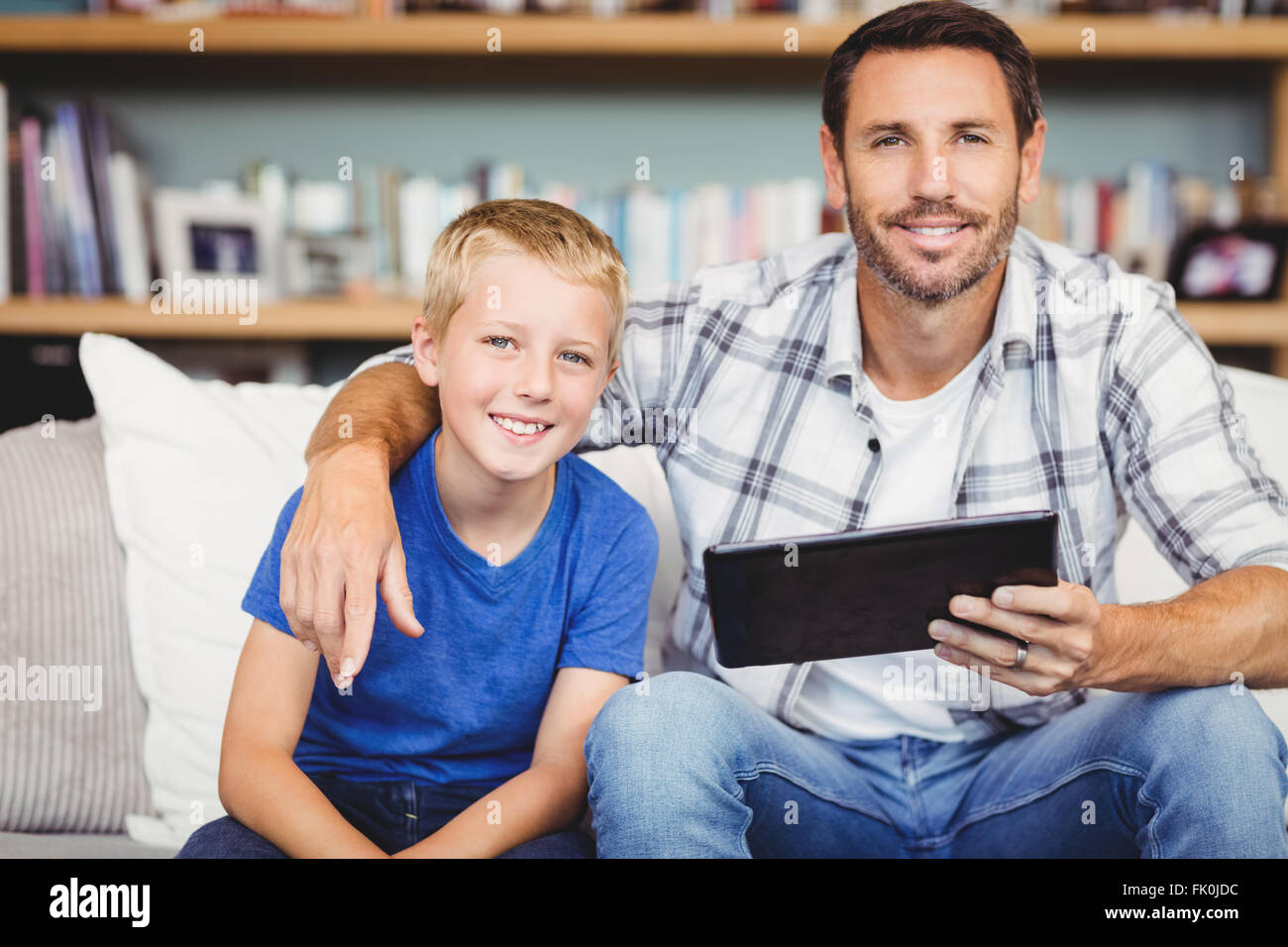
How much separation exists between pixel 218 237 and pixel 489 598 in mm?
1339

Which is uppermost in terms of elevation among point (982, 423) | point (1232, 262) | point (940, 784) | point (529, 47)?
point (529, 47)

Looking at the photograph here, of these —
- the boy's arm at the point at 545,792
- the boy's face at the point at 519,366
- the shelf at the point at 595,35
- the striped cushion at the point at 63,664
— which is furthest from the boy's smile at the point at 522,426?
the shelf at the point at 595,35

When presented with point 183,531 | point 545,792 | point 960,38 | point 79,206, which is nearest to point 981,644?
point 545,792

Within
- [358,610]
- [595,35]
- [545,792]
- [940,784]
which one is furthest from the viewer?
[595,35]

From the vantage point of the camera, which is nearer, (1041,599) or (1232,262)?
(1041,599)

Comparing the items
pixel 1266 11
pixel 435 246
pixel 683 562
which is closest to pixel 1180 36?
pixel 1266 11

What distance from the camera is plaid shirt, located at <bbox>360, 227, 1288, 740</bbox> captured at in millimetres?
985

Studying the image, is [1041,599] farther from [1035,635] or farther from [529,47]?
[529,47]

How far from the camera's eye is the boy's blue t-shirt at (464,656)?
904 mm

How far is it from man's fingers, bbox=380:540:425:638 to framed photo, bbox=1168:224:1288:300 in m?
1.65

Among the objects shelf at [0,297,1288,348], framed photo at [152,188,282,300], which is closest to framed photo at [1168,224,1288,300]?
shelf at [0,297,1288,348]

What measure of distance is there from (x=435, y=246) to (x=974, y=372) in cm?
55

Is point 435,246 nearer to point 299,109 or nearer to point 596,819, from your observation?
point 596,819

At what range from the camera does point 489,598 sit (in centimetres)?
91
